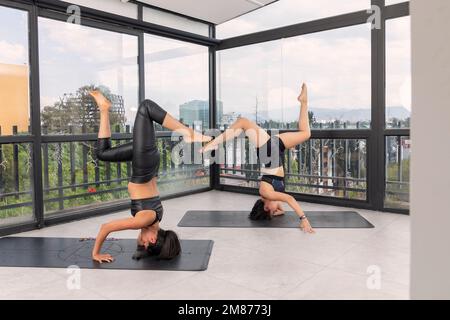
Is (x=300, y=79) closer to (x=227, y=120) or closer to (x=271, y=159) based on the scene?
(x=227, y=120)

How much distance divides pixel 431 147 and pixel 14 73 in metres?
4.28

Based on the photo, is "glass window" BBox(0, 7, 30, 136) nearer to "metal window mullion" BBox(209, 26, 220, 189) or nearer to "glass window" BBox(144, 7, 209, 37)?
"glass window" BBox(144, 7, 209, 37)

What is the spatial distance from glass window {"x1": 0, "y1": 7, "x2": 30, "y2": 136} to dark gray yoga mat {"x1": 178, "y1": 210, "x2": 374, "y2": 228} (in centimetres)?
218

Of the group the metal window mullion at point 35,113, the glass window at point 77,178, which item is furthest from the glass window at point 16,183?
the glass window at point 77,178

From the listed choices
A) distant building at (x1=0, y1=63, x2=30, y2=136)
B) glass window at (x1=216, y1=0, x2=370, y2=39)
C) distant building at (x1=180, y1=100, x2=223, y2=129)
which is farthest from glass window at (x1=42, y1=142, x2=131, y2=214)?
glass window at (x1=216, y1=0, x2=370, y2=39)

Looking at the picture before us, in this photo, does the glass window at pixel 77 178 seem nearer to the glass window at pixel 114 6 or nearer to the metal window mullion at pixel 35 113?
the metal window mullion at pixel 35 113

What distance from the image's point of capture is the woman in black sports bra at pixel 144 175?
10.2 feet

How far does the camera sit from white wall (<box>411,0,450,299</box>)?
1.18 meters

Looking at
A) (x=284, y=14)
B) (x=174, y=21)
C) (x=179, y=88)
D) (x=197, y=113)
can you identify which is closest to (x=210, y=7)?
(x=174, y=21)

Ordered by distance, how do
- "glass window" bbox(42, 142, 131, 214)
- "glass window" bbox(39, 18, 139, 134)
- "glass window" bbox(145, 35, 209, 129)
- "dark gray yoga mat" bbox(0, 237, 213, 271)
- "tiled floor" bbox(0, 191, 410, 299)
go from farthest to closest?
"glass window" bbox(145, 35, 209, 129) < "glass window" bbox(42, 142, 131, 214) < "glass window" bbox(39, 18, 139, 134) < "dark gray yoga mat" bbox(0, 237, 213, 271) < "tiled floor" bbox(0, 191, 410, 299)

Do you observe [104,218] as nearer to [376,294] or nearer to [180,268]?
[180,268]

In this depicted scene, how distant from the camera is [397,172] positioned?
4953mm

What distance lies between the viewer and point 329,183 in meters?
5.61

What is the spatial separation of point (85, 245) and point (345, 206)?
11.6 feet
